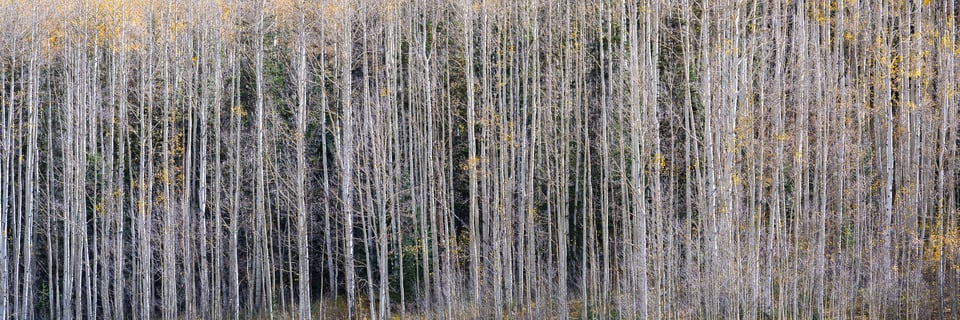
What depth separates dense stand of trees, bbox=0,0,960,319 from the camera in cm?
1485

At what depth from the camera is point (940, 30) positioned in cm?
1844

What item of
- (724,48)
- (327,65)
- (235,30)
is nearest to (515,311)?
(724,48)

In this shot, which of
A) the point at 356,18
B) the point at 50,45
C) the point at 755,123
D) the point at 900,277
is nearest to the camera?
the point at 900,277

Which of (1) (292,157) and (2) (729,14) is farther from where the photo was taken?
(1) (292,157)

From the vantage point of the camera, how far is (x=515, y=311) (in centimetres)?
1764

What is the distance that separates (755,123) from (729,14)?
3.14 m

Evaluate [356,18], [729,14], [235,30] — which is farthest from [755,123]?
[235,30]

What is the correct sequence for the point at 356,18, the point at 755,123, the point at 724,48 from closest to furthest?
the point at 724,48 < the point at 755,123 < the point at 356,18

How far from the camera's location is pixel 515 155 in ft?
67.5

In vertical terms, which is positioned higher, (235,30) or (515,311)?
(235,30)

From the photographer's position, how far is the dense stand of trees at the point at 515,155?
48.7 feet

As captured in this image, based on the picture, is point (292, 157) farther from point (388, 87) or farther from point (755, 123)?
point (755, 123)

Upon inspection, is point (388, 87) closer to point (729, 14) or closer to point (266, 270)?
point (266, 270)

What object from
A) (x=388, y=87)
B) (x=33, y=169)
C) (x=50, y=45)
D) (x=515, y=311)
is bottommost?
(x=515, y=311)
